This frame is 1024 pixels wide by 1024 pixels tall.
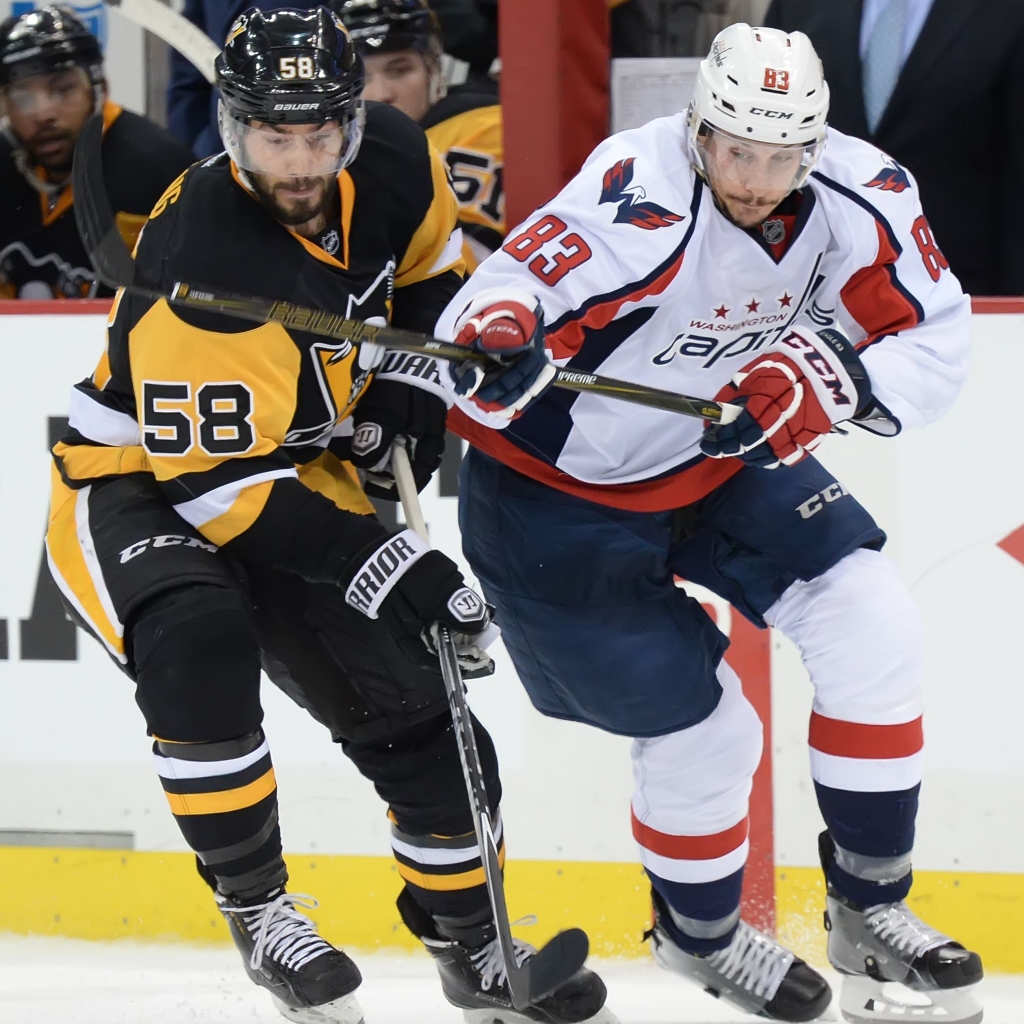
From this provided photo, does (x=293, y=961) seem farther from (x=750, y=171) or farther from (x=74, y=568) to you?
(x=750, y=171)

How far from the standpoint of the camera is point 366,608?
2531 mm

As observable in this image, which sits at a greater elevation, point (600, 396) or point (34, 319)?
point (600, 396)

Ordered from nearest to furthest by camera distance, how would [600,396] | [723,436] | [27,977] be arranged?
[723,436], [600,396], [27,977]

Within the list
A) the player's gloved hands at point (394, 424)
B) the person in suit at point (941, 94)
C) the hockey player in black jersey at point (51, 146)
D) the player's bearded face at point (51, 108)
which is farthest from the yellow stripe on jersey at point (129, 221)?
the person in suit at point (941, 94)

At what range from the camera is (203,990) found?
339cm

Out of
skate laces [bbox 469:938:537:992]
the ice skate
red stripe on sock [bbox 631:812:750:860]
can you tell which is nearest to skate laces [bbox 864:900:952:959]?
the ice skate

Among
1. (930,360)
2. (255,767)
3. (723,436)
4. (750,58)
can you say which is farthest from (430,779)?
(750,58)

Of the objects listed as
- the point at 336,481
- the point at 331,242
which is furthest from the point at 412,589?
the point at 331,242

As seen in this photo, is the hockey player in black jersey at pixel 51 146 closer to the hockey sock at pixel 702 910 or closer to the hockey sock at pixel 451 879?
the hockey sock at pixel 451 879

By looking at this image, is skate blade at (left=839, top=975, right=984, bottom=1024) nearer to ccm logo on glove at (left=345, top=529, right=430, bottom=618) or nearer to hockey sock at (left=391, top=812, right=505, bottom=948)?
hockey sock at (left=391, top=812, right=505, bottom=948)

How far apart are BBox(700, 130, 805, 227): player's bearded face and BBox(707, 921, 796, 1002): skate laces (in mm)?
1154

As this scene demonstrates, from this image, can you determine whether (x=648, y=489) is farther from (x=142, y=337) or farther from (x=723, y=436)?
(x=142, y=337)

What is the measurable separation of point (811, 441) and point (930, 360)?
0.23 m

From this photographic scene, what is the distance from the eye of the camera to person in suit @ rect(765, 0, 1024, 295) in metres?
3.17
